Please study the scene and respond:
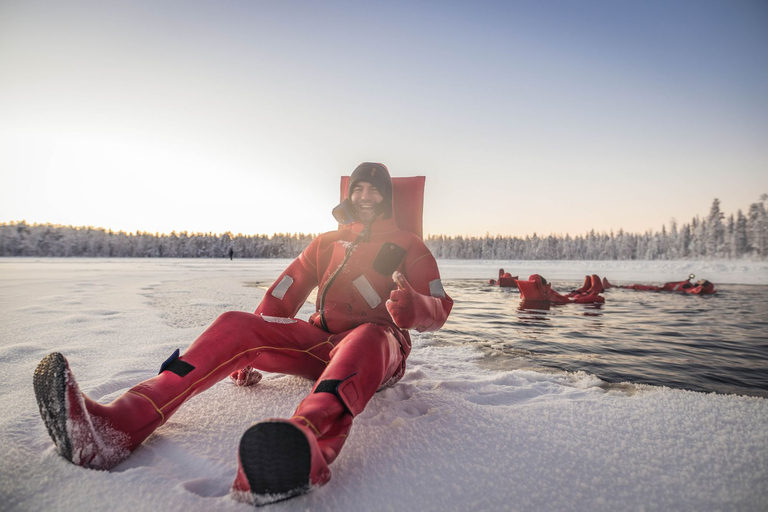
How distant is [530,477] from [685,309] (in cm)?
872

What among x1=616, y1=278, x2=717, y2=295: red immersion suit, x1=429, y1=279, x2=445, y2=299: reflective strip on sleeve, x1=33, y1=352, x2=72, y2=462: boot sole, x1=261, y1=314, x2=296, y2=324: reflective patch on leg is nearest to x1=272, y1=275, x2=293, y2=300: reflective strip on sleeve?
x1=261, y1=314, x2=296, y2=324: reflective patch on leg

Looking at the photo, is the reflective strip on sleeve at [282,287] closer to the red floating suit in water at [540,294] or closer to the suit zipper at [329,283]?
the suit zipper at [329,283]

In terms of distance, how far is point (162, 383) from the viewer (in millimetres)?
1569

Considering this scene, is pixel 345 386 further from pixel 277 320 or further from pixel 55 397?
pixel 55 397

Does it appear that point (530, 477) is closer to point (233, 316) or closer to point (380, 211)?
point (233, 316)

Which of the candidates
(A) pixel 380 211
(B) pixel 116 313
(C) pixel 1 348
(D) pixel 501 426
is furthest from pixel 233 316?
(B) pixel 116 313

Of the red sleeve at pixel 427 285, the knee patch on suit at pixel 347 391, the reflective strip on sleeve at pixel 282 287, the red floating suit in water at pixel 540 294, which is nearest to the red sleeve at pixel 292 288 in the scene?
the reflective strip on sleeve at pixel 282 287

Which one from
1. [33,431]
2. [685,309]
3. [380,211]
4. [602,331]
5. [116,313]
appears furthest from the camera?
[685,309]

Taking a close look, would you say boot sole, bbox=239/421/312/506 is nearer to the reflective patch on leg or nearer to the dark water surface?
the reflective patch on leg

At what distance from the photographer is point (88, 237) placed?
72.1 metres

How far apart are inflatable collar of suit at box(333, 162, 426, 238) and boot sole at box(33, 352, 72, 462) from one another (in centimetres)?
181

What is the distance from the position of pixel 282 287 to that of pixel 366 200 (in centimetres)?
86

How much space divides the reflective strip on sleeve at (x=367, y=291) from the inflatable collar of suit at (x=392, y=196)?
2.02 feet

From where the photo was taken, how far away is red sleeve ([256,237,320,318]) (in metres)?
2.39
